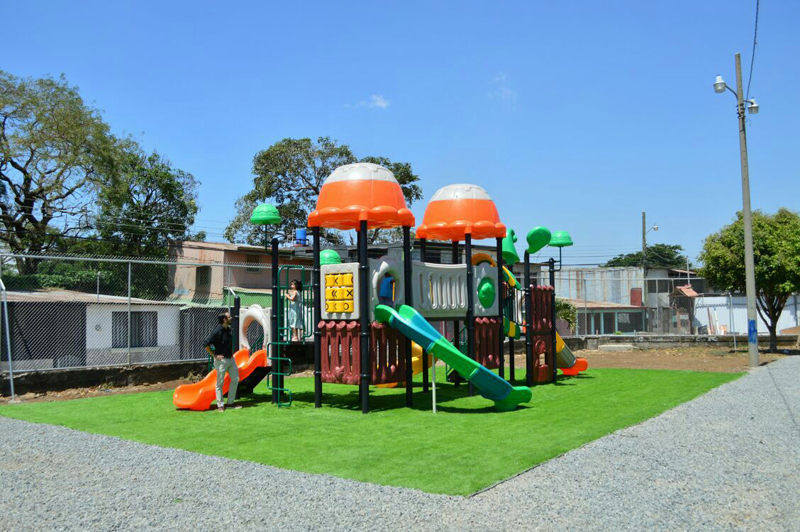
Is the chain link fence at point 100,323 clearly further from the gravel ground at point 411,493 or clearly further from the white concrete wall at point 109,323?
the gravel ground at point 411,493

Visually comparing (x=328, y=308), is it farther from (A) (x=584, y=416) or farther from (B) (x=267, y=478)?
(B) (x=267, y=478)

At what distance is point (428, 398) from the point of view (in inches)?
535

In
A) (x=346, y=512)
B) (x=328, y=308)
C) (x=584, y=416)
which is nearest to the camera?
(x=346, y=512)

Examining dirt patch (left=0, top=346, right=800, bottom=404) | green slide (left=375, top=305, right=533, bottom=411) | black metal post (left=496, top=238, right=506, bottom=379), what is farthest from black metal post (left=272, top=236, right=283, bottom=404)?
black metal post (left=496, top=238, right=506, bottom=379)

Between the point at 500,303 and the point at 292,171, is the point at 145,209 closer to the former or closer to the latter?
the point at 292,171

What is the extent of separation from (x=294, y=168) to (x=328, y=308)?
28.3 m

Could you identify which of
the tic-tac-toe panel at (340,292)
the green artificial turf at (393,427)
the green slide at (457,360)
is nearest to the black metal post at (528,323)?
the green artificial turf at (393,427)

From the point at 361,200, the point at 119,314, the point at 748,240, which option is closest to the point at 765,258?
the point at 748,240

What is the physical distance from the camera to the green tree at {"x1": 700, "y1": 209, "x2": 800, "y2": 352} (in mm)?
22859

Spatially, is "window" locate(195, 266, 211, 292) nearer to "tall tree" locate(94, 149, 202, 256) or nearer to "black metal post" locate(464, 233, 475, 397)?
"tall tree" locate(94, 149, 202, 256)

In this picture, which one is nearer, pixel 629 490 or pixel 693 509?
pixel 693 509

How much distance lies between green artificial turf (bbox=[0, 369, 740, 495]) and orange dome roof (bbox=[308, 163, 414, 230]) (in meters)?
3.36

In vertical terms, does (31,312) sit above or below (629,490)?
above

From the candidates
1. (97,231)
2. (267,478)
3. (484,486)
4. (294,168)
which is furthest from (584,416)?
(97,231)
